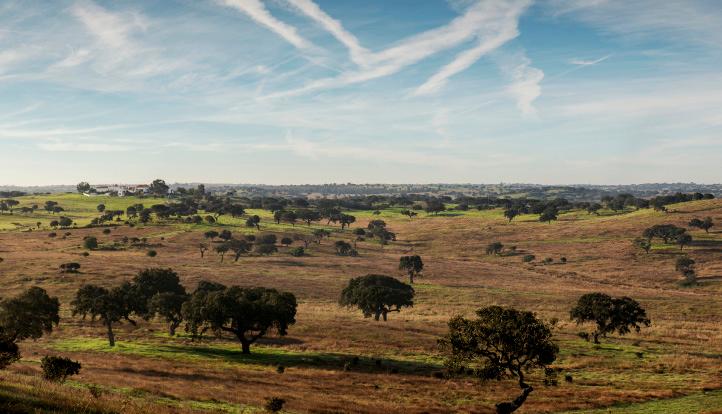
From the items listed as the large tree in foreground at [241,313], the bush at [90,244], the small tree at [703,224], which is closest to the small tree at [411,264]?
the large tree in foreground at [241,313]

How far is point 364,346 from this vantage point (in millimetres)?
65750

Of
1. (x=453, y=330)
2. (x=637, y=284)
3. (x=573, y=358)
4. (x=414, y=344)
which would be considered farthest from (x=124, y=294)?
(x=637, y=284)

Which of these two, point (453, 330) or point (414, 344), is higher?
point (453, 330)

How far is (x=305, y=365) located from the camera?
55688 millimetres

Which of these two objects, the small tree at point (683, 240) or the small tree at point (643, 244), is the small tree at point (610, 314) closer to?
the small tree at point (643, 244)

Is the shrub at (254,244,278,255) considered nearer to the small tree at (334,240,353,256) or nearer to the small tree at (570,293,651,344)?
the small tree at (334,240,353,256)

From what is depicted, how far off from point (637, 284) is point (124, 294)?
408 feet

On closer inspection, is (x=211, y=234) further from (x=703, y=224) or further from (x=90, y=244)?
(x=703, y=224)

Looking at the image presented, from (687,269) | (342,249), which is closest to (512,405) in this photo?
(687,269)

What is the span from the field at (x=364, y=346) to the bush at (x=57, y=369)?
0.92m

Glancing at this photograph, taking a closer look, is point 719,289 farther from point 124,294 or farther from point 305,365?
point 124,294

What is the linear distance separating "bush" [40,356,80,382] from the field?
916 millimetres

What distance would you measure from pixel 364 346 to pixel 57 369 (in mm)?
38977

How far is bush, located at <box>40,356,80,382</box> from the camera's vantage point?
34.3 m
